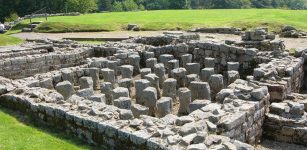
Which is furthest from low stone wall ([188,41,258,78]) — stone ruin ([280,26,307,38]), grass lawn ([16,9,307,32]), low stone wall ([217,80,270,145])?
grass lawn ([16,9,307,32])

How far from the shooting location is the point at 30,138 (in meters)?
12.8

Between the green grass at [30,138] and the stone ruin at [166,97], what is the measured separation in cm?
37

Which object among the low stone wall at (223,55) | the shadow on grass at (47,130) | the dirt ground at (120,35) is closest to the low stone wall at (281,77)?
the low stone wall at (223,55)

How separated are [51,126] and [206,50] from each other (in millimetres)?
13086

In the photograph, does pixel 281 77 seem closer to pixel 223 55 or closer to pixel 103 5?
pixel 223 55

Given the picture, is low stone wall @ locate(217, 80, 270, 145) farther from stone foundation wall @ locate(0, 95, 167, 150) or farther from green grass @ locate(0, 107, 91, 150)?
green grass @ locate(0, 107, 91, 150)

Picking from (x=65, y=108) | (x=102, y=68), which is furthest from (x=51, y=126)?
(x=102, y=68)

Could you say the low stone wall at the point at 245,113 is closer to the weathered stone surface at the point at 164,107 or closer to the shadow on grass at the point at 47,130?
the weathered stone surface at the point at 164,107

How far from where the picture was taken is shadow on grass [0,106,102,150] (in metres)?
12.5

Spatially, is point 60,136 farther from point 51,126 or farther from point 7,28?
point 7,28

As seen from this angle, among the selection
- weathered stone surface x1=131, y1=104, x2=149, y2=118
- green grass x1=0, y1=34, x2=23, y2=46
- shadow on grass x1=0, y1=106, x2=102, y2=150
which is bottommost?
shadow on grass x1=0, y1=106, x2=102, y2=150

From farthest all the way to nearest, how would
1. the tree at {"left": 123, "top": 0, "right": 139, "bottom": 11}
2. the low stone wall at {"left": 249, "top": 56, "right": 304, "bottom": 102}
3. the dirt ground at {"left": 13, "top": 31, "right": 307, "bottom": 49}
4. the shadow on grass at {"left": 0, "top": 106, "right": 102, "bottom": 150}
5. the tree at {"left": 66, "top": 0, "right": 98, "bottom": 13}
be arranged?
the tree at {"left": 123, "top": 0, "right": 139, "bottom": 11}, the tree at {"left": 66, "top": 0, "right": 98, "bottom": 13}, the dirt ground at {"left": 13, "top": 31, "right": 307, "bottom": 49}, the low stone wall at {"left": 249, "top": 56, "right": 304, "bottom": 102}, the shadow on grass at {"left": 0, "top": 106, "right": 102, "bottom": 150}

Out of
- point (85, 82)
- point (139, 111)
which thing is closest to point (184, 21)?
point (85, 82)

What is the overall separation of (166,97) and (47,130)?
15.8 feet
